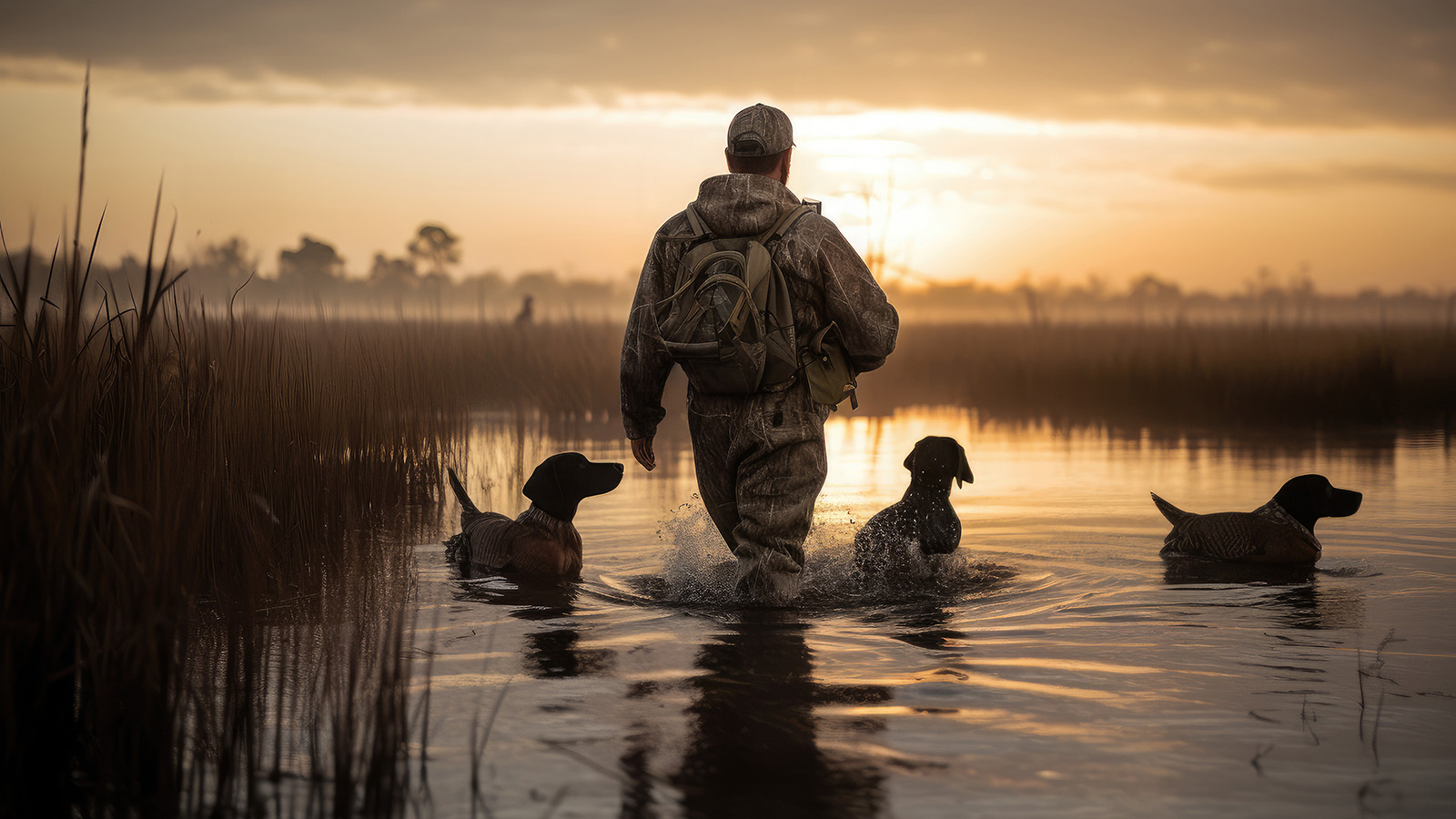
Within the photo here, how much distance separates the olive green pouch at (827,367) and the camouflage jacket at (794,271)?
5cm

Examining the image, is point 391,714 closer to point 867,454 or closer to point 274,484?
point 274,484

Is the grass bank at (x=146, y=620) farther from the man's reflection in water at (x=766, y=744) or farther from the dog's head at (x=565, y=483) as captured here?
the dog's head at (x=565, y=483)

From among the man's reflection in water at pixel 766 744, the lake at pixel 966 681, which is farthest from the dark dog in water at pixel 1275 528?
the man's reflection in water at pixel 766 744

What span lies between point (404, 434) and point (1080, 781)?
707cm

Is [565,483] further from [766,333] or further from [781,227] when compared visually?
[781,227]

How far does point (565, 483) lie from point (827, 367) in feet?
6.11

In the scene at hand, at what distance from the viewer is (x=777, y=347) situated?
4.91m

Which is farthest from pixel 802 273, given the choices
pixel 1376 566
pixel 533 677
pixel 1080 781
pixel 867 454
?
pixel 867 454

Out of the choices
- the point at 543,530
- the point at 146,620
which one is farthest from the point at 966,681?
the point at 543,530

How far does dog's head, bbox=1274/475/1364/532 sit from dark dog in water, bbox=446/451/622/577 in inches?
152

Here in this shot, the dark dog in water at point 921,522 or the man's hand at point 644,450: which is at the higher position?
the man's hand at point 644,450

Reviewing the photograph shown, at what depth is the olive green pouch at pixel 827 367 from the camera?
5.09 m

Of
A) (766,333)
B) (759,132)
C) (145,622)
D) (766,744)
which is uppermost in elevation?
(759,132)

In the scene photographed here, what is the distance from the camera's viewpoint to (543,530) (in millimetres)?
6199
